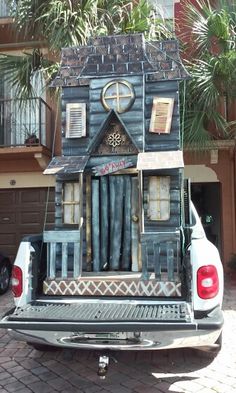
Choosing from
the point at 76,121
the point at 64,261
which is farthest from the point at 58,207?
the point at 76,121

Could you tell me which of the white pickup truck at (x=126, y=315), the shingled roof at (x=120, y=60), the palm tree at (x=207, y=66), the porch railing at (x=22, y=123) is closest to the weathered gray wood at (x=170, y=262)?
the white pickup truck at (x=126, y=315)

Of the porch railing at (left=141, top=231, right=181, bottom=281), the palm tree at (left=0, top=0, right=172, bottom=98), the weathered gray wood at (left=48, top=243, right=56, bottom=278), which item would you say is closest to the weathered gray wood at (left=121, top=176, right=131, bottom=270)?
the porch railing at (left=141, top=231, right=181, bottom=281)

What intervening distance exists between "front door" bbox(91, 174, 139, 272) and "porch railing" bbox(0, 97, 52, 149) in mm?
5901

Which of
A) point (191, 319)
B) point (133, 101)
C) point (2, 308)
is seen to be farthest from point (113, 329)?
point (2, 308)

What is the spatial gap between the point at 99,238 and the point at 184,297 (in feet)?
4.02

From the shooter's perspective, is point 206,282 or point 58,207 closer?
point 206,282

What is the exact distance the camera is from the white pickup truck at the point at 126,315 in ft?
10.9

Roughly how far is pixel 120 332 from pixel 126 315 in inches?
7.8

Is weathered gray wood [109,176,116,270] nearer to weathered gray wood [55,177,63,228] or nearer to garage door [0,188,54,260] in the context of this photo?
weathered gray wood [55,177,63,228]

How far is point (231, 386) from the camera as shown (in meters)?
3.95

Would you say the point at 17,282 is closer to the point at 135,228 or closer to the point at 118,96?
the point at 135,228

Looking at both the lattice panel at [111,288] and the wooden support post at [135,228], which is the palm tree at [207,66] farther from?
the lattice panel at [111,288]

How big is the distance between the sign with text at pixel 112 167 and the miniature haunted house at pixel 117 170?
12 mm

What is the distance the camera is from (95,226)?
191 inches
